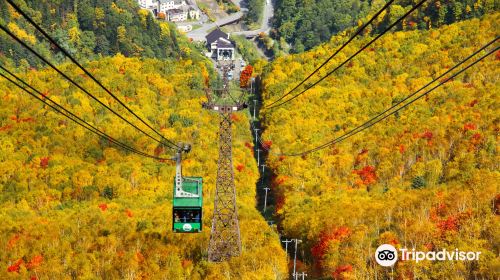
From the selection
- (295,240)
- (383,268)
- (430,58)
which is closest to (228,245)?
(295,240)

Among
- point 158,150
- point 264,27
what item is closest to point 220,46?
point 264,27

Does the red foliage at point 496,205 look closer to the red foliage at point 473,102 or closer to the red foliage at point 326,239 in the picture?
the red foliage at point 326,239

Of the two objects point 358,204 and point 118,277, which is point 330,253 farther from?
point 118,277

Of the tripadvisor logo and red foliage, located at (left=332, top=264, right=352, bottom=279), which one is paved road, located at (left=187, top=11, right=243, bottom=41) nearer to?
red foliage, located at (left=332, top=264, right=352, bottom=279)

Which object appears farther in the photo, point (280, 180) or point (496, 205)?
point (280, 180)

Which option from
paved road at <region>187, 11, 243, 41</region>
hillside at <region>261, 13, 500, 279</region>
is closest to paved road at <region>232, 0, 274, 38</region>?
paved road at <region>187, 11, 243, 41</region>

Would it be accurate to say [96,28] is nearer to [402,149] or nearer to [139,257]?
[402,149]
